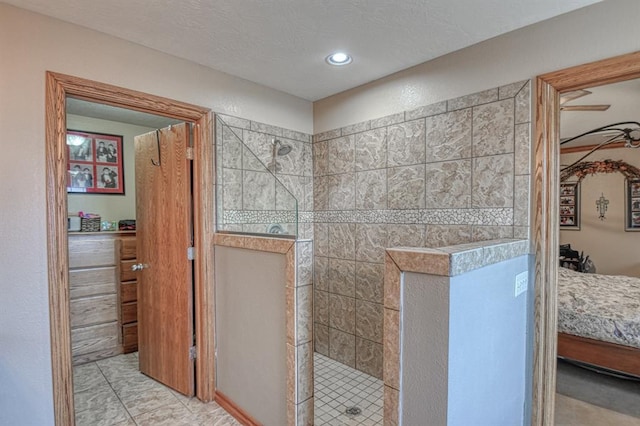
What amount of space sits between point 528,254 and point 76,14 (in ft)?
9.22

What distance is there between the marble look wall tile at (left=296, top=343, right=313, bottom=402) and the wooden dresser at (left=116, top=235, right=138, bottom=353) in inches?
86.7

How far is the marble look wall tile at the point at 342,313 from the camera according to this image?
9.45ft

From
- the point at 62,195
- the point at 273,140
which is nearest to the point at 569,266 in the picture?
the point at 273,140

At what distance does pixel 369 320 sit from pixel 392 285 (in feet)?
5.28

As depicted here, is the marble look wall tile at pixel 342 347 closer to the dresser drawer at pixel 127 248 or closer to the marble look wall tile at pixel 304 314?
the marble look wall tile at pixel 304 314

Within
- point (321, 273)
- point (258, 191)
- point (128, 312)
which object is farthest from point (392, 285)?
point (128, 312)

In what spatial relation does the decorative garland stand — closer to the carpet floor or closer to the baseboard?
the carpet floor

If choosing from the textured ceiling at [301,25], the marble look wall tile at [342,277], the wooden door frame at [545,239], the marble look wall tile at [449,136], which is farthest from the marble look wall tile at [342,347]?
the textured ceiling at [301,25]

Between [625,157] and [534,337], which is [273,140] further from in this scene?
[625,157]

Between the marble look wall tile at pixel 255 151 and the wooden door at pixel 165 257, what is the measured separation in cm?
42

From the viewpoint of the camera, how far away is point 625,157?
15.0ft

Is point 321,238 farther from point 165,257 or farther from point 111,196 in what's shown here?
point 111,196

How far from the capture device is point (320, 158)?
3148 millimetres

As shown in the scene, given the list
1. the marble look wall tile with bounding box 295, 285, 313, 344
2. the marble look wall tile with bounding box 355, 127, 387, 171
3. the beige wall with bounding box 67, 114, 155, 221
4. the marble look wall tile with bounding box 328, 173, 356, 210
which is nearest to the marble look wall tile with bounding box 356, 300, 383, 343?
the marble look wall tile with bounding box 328, 173, 356, 210
